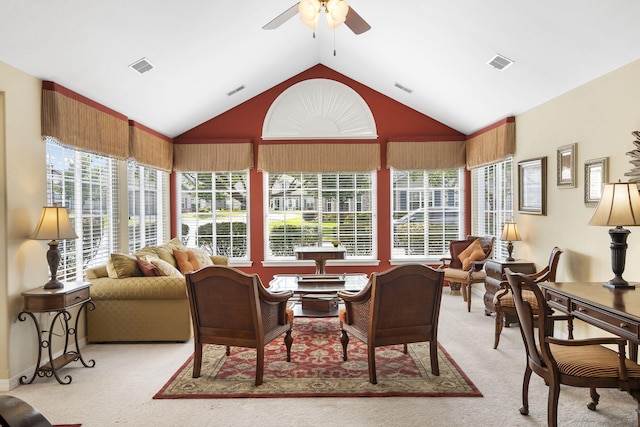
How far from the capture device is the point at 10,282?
12.4ft

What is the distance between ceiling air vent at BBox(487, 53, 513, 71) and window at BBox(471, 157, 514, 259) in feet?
5.68

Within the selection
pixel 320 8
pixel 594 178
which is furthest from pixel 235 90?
pixel 594 178

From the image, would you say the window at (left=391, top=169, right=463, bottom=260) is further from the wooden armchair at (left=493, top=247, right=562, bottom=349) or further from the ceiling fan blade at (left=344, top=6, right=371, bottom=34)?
the ceiling fan blade at (left=344, top=6, right=371, bottom=34)

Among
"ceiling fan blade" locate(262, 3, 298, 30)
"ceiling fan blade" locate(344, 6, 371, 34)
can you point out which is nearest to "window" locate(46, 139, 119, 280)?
"ceiling fan blade" locate(262, 3, 298, 30)

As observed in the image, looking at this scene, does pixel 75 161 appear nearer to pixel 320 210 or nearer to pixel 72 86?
pixel 72 86

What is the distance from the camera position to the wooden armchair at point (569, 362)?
2652 millimetres

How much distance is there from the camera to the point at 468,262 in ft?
22.2

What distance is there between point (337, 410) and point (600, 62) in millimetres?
3670

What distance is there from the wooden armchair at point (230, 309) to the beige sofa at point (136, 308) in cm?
106

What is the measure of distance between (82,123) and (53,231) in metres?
1.41

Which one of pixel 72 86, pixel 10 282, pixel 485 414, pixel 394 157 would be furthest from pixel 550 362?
pixel 394 157

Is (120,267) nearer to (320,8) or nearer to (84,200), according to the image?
(84,200)

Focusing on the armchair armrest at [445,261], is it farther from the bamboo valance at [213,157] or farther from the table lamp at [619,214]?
the table lamp at [619,214]

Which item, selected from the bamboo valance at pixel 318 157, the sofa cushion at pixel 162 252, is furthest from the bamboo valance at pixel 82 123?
the bamboo valance at pixel 318 157
